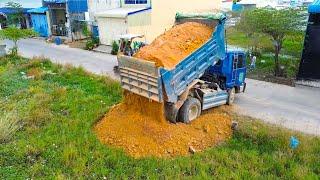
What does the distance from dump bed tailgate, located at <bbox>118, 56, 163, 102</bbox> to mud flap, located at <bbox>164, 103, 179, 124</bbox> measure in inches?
30.5

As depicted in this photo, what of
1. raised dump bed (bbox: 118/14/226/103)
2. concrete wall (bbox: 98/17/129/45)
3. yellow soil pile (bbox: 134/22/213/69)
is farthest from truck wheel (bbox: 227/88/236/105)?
concrete wall (bbox: 98/17/129/45)

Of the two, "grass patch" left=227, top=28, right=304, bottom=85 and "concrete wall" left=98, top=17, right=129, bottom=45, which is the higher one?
"concrete wall" left=98, top=17, right=129, bottom=45

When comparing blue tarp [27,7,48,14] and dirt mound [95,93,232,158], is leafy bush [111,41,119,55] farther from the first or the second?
dirt mound [95,93,232,158]

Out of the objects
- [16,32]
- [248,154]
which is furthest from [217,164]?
[16,32]

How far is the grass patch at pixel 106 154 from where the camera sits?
909 cm

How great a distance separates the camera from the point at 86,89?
53.7ft

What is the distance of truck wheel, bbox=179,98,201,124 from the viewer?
1171cm

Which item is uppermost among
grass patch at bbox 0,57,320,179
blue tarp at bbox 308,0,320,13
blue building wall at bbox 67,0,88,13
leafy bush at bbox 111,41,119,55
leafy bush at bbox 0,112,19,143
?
blue building wall at bbox 67,0,88,13

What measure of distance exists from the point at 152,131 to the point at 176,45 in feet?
10.2

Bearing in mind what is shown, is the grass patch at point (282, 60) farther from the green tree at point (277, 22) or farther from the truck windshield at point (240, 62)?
the truck windshield at point (240, 62)

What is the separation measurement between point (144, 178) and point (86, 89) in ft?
27.0

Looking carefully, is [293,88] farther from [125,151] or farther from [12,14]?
[12,14]

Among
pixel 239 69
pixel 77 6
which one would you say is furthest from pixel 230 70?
pixel 77 6

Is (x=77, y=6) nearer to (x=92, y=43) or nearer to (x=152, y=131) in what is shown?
(x=92, y=43)
